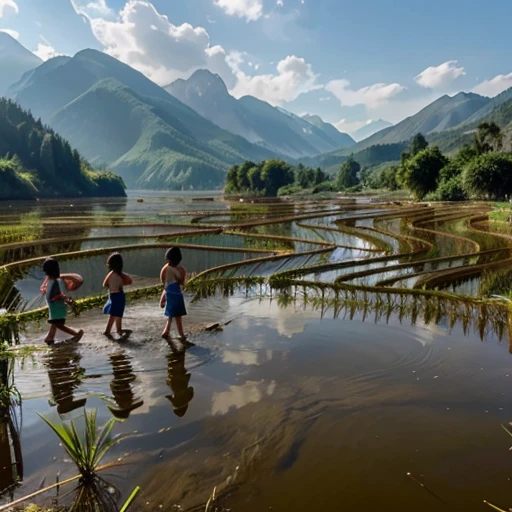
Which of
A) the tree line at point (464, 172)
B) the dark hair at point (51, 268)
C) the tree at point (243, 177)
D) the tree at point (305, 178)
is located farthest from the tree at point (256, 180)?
the dark hair at point (51, 268)

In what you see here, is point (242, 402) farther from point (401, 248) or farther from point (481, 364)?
point (401, 248)

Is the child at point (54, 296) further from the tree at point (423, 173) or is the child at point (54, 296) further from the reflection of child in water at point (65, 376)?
the tree at point (423, 173)

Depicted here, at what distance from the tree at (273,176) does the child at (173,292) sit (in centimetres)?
10380

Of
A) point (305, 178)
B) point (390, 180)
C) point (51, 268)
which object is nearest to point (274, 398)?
point (51, 268)

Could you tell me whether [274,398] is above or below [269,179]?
below

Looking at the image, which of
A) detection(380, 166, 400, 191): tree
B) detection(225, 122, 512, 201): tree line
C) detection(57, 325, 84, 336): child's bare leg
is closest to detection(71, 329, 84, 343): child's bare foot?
detection(57, 325, 84, 336): child's bare leg

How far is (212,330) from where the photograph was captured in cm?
765

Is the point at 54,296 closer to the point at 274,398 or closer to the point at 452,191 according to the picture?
the point at 274,398

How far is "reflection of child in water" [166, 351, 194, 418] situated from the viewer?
190 inches

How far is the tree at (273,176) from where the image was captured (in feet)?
363

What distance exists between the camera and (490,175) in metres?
46.2

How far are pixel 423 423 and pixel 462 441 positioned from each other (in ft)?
1.44

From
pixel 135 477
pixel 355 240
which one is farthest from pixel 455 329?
pixel 355 240

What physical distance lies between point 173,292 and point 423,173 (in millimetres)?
58496
